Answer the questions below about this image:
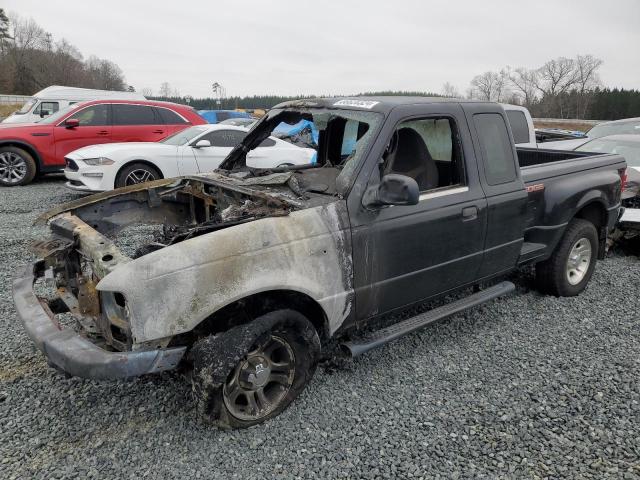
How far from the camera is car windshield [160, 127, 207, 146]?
9000 millimetres

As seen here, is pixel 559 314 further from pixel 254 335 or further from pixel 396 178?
pixel 254 335

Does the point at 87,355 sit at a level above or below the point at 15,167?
below

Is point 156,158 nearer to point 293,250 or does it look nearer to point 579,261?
point 293,250

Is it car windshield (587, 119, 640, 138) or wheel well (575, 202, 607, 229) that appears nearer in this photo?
wheel well (575, 202, 607, 229)

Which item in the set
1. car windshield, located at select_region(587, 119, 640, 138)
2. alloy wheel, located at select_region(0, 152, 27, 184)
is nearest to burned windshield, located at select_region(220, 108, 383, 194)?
alloy wheel, located at select_region(0, 152, 27, 184)

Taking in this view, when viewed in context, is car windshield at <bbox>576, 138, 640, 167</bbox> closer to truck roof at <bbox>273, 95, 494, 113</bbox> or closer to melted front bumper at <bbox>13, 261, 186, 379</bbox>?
truck roof at <bbox>273, 95, 494, 113</bbox>

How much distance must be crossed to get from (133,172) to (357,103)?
5995 mm

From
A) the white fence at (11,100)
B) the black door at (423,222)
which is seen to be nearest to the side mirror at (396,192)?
the black door at (423,222)

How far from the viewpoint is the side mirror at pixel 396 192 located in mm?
2718

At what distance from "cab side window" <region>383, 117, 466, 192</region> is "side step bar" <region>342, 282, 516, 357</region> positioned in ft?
3.07

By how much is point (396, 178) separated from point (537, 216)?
6.99 ft

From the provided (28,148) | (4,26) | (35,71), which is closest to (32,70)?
(35,71)

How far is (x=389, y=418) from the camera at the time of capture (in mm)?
2902

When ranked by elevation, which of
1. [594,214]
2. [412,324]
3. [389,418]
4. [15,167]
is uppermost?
[15,167]
